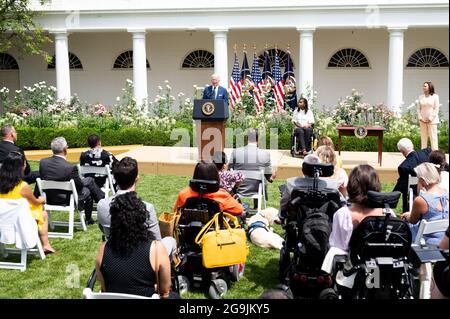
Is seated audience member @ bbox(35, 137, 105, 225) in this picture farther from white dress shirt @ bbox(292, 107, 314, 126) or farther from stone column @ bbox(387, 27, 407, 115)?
stone column @ bbox(387, 27, 407, 115)

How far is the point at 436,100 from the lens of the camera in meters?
11.8

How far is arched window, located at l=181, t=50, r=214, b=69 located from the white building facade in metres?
0.04

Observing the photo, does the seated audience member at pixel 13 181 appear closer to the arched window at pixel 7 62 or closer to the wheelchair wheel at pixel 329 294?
the wheelchair wheel at pixel 329 294

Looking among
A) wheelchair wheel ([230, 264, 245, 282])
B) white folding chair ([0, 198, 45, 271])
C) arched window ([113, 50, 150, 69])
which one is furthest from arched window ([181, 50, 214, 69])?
wheelchair wheel ([230, 264, 245, 282])

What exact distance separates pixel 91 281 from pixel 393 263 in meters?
2.26

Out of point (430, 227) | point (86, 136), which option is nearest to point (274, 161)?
point (86, 136)

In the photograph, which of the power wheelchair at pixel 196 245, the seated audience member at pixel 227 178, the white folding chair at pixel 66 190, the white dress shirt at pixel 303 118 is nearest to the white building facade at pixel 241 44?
the white dress shirt at pixel 303 118

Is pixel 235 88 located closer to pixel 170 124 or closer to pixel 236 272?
pixel 170 124

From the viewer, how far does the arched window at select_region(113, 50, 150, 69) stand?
24594 mm

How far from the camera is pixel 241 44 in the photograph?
23.2m

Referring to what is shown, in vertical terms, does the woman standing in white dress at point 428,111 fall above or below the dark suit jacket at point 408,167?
above

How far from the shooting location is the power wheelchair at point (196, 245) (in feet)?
17.9

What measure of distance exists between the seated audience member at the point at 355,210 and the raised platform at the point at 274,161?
6858 millimetres

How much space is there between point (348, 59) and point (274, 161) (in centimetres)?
1145
